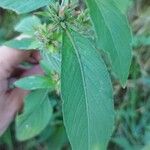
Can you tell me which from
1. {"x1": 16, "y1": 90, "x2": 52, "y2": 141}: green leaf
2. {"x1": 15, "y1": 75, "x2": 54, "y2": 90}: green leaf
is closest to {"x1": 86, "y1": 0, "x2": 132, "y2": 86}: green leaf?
{"x1": 15, "y1": 75, "x2": 54, "y2": 90}: green leaf

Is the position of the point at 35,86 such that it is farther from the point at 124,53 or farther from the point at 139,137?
the point at 139,137

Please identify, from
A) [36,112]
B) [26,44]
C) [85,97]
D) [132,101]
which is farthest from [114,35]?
[132,101]

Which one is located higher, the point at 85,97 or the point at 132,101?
the point at 85,97

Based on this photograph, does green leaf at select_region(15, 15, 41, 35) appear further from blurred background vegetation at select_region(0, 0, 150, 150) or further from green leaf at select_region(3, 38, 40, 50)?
blurred background vegetation at select_region(0, 0, 150, 150)

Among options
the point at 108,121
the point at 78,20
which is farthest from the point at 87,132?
the point at 78,20

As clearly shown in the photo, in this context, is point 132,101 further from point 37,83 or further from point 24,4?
point 24,4
